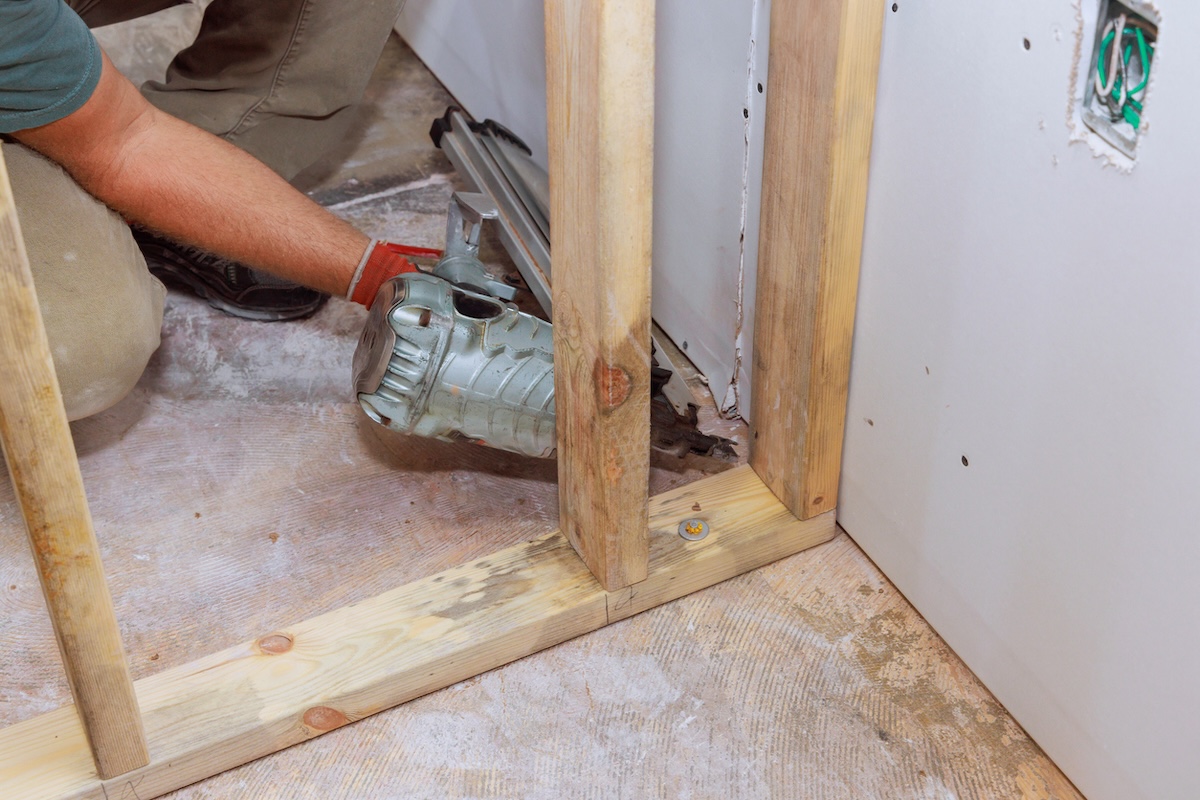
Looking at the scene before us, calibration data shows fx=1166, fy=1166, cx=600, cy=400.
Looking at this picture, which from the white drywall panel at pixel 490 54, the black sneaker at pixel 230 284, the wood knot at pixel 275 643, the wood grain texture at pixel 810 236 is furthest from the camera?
the white drywall panel at pixel 490 54

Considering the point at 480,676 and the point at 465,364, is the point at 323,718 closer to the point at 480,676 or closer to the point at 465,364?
the point at 480,676

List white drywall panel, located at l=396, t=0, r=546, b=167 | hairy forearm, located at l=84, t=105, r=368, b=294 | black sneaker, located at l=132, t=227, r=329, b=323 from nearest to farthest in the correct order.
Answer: hairy forearm, located at l=84, t=105, r=368, b=294, black sneaker, located at l=132, t=227, r=329, b=323, white drywall panel, located at l=396, t=0, r=546, b=167

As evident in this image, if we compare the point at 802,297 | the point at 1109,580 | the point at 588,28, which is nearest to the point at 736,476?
the point at 802,297

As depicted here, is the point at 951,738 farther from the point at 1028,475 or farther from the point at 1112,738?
the point at 1028,475

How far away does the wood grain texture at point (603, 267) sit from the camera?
37.1 inches

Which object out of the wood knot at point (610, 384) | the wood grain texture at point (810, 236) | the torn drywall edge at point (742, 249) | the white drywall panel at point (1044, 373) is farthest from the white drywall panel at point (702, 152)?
the wood knot at point (610, 384)

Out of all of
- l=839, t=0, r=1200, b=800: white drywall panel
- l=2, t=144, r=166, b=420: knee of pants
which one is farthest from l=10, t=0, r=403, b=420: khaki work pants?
l=839, t=0, r=1200, b=800: white drywall panel

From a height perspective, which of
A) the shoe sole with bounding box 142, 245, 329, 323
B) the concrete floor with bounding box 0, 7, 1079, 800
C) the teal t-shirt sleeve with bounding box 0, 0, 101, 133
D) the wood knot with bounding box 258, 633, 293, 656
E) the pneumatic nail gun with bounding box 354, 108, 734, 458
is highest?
the teal t-shirt sleeve with bounding box 0, 0, 101, 133

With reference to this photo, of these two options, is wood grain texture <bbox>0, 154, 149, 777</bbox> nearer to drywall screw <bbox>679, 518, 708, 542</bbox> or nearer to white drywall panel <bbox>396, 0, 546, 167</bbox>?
drywall screw <bbox>679, 518, 708, 542</bbox>

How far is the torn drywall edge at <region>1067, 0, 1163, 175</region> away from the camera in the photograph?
84 centimetres

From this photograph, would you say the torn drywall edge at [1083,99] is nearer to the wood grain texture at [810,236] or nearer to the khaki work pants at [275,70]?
the wood grain texture at [810,236]

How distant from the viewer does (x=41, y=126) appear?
1.30 meters

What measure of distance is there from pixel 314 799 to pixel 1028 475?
29.1 inches

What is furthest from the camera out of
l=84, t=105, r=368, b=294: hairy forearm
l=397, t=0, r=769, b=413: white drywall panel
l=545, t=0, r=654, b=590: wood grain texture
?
l=84, t=105, r=368, b=294: hairy forearm
